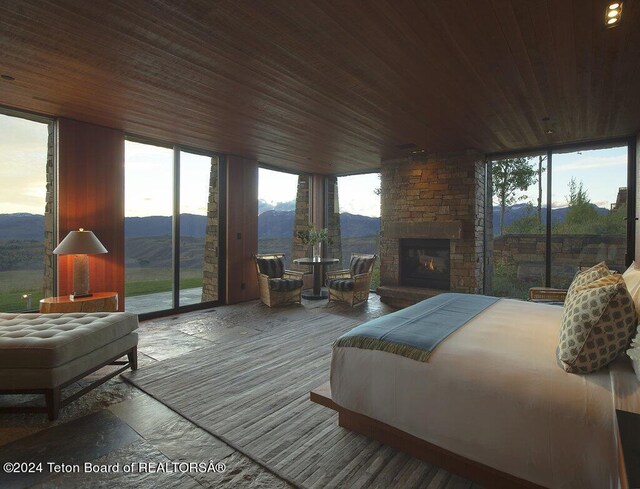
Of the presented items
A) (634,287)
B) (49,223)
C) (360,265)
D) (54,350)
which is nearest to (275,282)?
(360,265)

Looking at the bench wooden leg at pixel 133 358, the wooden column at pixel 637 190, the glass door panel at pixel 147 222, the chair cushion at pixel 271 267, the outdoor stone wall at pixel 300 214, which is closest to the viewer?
the bench wooden leg at pixel 133 358

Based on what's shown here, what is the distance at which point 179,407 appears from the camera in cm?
251

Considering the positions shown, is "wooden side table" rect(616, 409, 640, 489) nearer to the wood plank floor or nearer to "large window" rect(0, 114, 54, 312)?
the wood plank floor

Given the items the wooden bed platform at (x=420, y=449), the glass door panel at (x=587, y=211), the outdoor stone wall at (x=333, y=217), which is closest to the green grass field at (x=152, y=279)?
the outdoor stone wall at (x=333, y=217)

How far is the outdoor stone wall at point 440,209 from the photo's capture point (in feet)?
18.3

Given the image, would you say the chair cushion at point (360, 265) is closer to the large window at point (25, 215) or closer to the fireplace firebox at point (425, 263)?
the fireplace firebox at point (425, 263)

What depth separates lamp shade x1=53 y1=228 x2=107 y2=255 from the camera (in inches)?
147

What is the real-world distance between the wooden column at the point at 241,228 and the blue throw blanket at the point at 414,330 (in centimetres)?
405

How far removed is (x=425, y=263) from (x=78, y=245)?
5149mm

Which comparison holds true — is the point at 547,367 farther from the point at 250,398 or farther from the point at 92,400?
the point at 92,400

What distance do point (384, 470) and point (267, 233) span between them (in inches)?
219

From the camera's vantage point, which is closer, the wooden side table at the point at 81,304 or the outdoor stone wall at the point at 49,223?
the wooden side table at the point at 81,304

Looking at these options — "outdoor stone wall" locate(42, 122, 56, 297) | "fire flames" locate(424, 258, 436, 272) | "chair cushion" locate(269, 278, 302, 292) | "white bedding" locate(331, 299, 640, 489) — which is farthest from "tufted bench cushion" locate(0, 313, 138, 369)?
"fire flames" locate(424, 258, 436, 272)

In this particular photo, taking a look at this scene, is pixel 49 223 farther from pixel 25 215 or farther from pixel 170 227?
pixel 170 227
